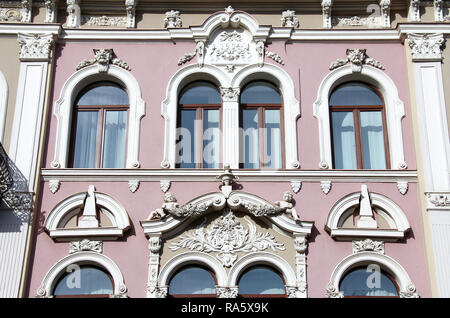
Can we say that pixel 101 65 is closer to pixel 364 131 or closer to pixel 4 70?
pixel 4 70

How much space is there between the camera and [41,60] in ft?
52.5

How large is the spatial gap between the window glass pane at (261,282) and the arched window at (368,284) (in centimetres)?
119

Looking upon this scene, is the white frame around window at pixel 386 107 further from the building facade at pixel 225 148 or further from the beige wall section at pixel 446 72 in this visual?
the beige wall section at pixel 446 72

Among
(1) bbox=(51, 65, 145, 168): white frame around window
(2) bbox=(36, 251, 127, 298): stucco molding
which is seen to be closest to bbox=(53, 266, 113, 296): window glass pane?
(2) bbox=(36, 251, 127, 298): stucco molding

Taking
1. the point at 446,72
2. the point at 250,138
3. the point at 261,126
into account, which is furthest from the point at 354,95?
the point at 250,138

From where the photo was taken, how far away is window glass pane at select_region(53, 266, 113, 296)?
14180 mm

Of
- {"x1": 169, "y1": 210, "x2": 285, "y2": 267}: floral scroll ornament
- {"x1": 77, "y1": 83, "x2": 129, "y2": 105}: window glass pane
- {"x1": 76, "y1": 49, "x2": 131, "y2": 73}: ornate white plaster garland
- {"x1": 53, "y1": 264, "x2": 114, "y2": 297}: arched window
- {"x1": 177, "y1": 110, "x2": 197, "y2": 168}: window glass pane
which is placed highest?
{"x1": 76, "y1": 49, "x2": 131, "y2": 73}: ornate white plaster garland

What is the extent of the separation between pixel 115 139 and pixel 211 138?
2022mm

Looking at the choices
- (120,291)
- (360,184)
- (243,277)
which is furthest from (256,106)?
(120,291)

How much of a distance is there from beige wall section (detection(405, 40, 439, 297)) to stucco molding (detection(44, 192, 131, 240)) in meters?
5.67

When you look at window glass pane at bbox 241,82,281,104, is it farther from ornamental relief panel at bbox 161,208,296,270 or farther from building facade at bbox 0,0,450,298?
ornamental relief panel at bbox 161,208,296,270

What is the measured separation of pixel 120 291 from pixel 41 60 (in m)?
5.38

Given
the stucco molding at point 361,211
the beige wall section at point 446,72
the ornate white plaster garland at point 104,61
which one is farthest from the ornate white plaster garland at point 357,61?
the ornate white plaster garland at point 104,61
